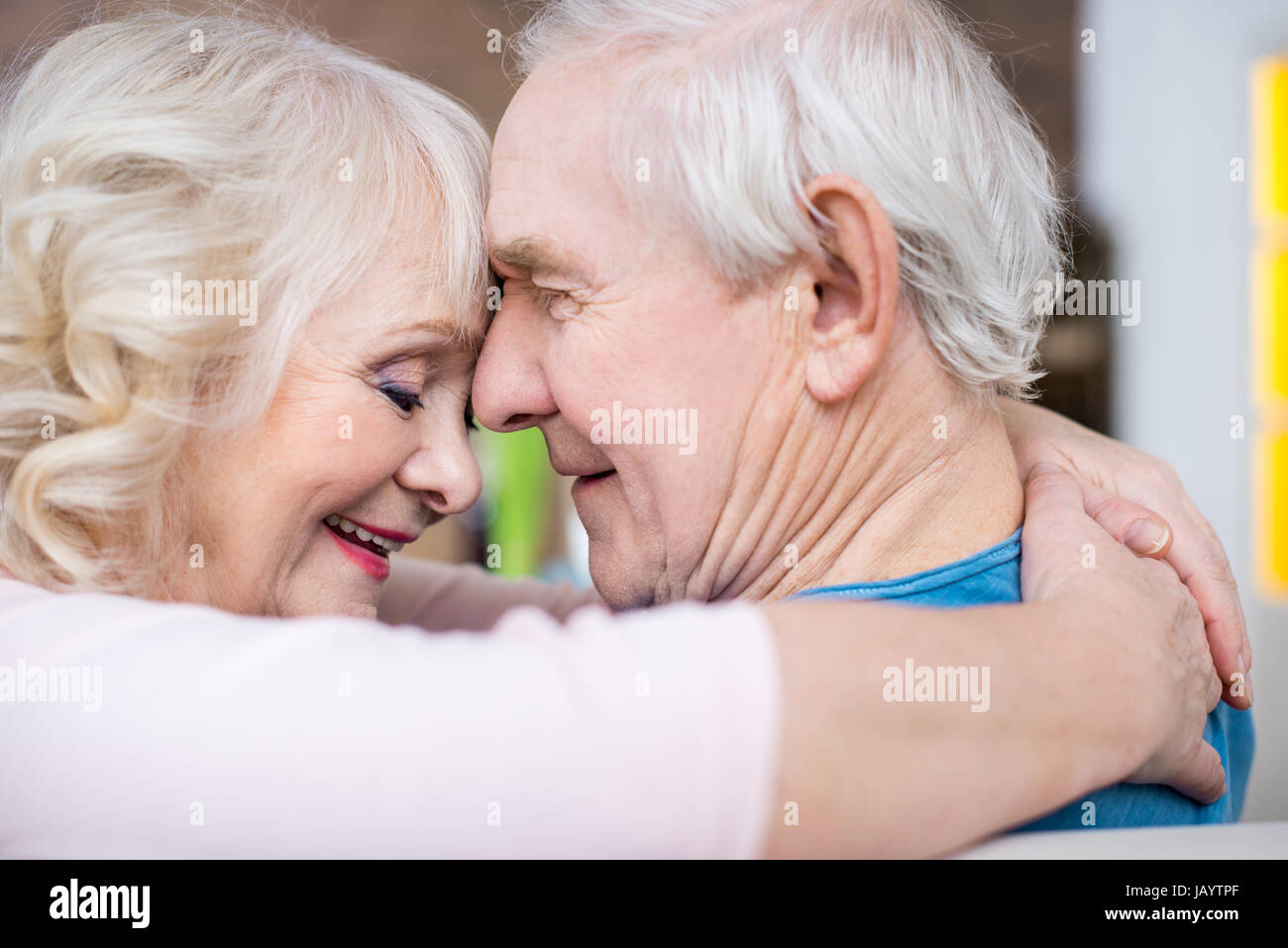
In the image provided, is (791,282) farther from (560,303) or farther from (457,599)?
(457,599)

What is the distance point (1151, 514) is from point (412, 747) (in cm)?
91

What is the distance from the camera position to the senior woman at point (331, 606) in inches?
29.0

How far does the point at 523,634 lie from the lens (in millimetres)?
829

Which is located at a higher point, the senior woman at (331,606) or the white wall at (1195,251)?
the white wall at (1195,251)

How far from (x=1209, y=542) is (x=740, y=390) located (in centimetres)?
60

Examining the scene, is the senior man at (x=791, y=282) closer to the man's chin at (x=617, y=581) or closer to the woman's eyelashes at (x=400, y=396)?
the man's chin at (x=617, y=581)

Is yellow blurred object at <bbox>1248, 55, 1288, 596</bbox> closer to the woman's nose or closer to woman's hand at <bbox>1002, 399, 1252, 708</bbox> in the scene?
woman's hand at <bbox>1002, 399, 1252, 708</bbox>

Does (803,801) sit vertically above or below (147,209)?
below

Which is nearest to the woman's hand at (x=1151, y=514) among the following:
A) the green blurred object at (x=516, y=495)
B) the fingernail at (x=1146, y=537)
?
the fingernail at (x=1146, y=537)

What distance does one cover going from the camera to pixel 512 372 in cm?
127
